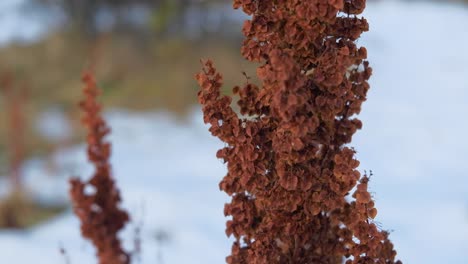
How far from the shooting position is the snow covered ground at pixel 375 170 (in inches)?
116

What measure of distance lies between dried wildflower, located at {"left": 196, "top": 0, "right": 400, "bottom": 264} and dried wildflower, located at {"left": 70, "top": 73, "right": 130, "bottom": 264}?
61cm

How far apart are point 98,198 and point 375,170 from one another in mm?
2392

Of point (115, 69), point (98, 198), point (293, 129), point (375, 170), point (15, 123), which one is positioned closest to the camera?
point (293, 129)

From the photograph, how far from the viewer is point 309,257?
1.18 meters

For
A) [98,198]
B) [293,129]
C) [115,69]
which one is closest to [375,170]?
[98,198]

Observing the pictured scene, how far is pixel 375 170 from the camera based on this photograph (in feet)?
12.2

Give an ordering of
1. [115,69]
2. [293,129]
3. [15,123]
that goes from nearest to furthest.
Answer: [293,129], [15,123], [115,69]

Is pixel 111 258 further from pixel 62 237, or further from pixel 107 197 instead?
pixel 62 237

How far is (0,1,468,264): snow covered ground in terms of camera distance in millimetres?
2941

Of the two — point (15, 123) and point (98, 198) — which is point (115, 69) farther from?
point (98, 198)

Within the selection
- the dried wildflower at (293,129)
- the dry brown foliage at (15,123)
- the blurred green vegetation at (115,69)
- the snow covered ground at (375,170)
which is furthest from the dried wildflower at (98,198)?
the blurred green vegetation at (115,69)

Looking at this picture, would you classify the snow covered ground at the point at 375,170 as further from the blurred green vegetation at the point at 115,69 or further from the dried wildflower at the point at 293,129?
the dried wildflower at the point at 293,129

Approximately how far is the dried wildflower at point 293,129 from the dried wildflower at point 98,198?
0.61 m

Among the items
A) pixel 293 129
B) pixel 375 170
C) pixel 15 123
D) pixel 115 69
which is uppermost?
pixel 115 69
